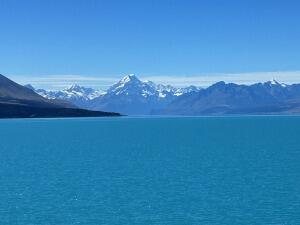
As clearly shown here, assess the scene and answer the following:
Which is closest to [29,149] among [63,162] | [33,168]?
[63,162]

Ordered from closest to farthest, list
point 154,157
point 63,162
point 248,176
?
1. point 248,176
2. point 63,162
3. point 154,157

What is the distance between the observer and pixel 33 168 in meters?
84.2

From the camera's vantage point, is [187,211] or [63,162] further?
[63,162]

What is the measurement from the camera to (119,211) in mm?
53000

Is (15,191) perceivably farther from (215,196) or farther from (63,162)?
(63,162)

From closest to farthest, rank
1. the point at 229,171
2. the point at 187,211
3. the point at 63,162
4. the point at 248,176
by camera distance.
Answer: the point at 187,211, the point at 248,176, the point at 229,171, the point at 63,162

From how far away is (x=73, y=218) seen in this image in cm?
5053

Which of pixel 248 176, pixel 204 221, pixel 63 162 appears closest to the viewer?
pixel 204 221

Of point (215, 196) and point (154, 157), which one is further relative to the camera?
point (154, 157)

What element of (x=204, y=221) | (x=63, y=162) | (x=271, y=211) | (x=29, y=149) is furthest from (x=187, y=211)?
(x=29, y=149)

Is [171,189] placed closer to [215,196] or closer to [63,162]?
[215,196]

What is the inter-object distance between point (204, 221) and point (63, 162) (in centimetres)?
4796

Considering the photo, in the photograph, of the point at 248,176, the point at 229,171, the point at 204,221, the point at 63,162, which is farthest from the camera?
the point at 63,162

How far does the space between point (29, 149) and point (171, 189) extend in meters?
64.0
